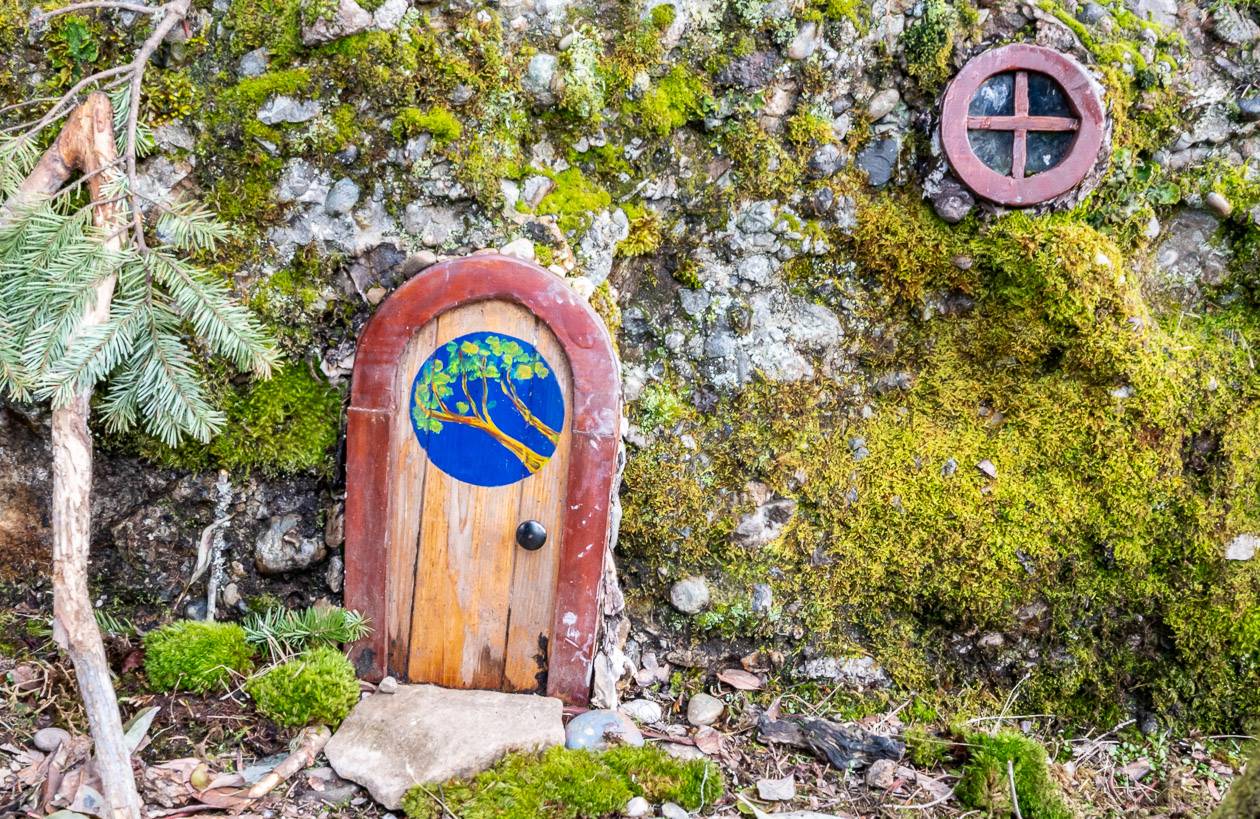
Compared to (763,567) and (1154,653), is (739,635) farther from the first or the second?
(1154,653)

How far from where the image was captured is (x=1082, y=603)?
379 cm

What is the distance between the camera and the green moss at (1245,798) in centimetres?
230

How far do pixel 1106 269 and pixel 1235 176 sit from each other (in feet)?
2.70

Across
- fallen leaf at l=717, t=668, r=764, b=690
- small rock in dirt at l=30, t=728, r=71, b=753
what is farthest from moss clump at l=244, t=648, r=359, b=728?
fallen leaf at l=717, t=668, r=764, b=690

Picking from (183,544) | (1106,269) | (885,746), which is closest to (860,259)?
(1106,269)

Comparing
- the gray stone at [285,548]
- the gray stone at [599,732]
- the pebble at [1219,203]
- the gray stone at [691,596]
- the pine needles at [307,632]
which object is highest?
the pebble at [1219,203]

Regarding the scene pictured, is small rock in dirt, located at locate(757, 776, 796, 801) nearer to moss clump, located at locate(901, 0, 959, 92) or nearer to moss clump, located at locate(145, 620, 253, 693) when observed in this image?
moss clump, located at locate(145, 620, 253, 693)

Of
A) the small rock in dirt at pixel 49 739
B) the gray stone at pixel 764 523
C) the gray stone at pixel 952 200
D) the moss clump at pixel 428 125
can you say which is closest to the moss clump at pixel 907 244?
the gray stone at pixel 952 200

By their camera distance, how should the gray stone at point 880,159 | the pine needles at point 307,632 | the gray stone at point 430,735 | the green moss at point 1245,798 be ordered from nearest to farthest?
the green moss at point 1245,798, the gray stone at point 430,735, the pine needles at point 307,632, the gray stone at point 880,159

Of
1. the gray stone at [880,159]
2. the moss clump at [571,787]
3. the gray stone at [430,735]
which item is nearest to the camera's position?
the moss clump at [571,787]

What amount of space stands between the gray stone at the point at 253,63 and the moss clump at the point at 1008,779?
3.86 m

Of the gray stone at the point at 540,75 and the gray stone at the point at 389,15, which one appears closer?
the gray stone at the point at 389,15

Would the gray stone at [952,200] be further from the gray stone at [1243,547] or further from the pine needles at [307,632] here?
the pine needles at [307,632]

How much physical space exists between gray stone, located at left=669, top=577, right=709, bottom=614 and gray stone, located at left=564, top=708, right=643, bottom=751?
2.05 feet
